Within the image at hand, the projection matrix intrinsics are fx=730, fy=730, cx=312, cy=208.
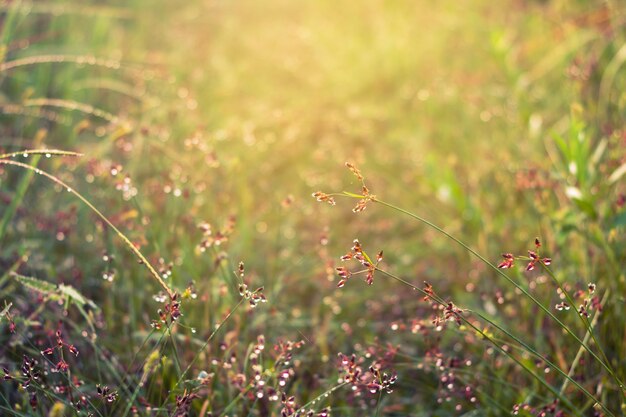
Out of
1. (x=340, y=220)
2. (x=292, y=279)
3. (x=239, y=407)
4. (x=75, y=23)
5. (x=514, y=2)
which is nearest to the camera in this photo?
(x=239, y=407)

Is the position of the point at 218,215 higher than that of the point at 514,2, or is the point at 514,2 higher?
the point at 514,2

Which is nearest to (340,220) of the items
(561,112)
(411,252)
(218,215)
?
(411,252)

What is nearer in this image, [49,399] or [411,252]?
[49,399]

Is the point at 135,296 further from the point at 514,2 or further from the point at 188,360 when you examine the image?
the point at 514,2

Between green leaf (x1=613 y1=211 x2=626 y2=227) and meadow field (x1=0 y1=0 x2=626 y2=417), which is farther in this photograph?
green leaf (x1=613 y1=211 x2=626 y2=227)

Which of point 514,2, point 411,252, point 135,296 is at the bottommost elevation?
point 135,296

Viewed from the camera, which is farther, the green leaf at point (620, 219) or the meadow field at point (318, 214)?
the green leaf at point (620, 219)

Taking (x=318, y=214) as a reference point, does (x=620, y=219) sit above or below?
above

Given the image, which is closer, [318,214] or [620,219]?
[620,219]
